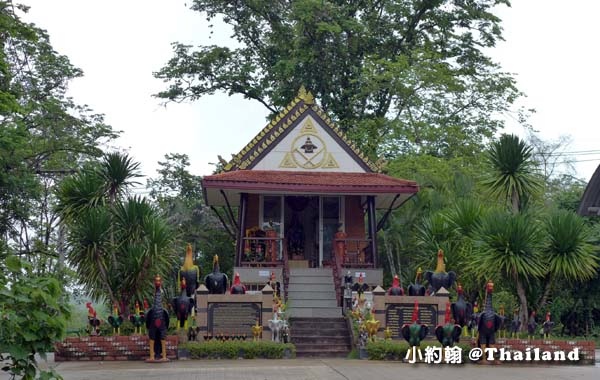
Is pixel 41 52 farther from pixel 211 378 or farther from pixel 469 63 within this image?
pixel 211 378

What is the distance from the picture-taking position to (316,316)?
72.1 feet

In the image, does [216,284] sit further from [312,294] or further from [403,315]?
[312,294]

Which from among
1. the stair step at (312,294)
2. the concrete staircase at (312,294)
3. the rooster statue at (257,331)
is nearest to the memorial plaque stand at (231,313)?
the rooster statue at (257,331)

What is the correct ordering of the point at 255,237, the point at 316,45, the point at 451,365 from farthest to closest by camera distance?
the point at 316,45
the point at 255,237
the point at 451,365

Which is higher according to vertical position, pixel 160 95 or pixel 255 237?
pixel 160 95

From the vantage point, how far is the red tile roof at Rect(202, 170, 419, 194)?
2395 centimetres

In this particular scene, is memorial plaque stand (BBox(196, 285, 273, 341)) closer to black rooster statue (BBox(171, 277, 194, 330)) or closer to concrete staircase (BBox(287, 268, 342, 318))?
black rooster statue (BBox(171, 277, 194, 330))

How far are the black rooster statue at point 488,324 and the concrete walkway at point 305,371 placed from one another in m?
0.63

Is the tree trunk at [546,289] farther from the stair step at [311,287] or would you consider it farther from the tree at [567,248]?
the stair step at [311,287]

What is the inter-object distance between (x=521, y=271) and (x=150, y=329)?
889 cm

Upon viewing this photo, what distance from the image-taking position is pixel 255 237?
81.3 ft

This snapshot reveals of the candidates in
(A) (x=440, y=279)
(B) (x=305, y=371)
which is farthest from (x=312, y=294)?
(B) (x=305, y=371)

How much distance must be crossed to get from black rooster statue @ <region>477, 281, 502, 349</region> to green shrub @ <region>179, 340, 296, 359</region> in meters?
4.16

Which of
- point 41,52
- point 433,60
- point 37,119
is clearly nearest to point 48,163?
point 37,119
